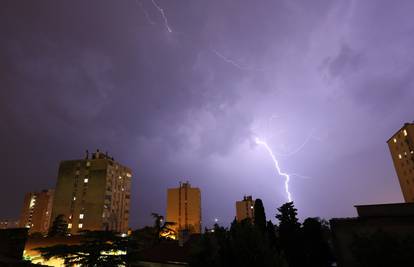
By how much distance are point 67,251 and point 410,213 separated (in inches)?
970

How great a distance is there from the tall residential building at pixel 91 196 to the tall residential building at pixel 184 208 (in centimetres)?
2450

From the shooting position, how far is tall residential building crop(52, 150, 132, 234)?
76188 millimetres

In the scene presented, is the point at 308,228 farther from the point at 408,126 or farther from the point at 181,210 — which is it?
the point at 181,210

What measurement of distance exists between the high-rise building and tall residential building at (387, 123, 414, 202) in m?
158

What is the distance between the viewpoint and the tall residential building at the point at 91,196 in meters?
76.2

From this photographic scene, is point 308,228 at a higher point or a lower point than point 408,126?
lower

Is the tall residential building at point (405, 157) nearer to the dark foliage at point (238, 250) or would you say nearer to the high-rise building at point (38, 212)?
the dark foliage at point (238, 250)

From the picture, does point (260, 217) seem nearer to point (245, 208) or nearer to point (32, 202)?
point (245, 208)

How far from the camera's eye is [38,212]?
149 meters

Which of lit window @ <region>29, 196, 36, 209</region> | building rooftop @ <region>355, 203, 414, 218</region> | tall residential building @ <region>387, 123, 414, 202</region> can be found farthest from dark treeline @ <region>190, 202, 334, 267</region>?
lit window @ <region>29, 196, 36, 209</region>

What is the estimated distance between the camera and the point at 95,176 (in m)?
Answer: 80.5

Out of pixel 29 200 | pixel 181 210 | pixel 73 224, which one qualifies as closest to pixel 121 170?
pixel 73 224

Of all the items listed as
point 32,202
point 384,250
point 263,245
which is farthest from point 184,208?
point 32,202

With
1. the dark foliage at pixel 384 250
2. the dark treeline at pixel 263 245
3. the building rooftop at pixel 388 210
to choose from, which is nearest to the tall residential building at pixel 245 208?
the dark treeline at pixel 263 245
